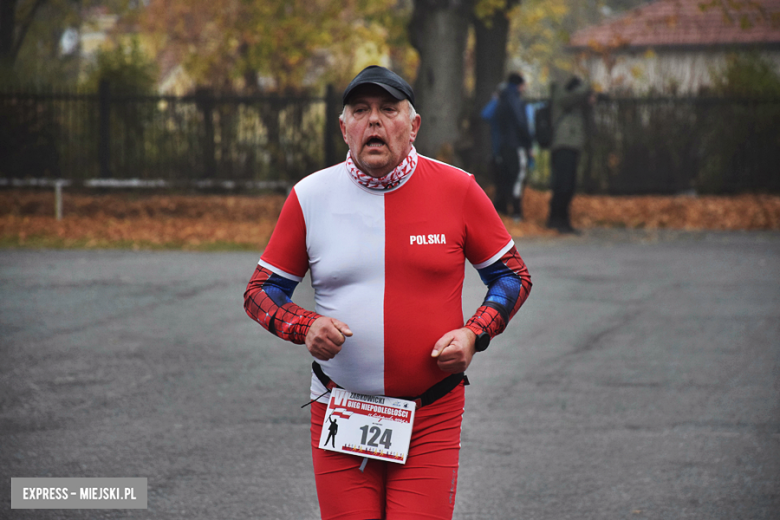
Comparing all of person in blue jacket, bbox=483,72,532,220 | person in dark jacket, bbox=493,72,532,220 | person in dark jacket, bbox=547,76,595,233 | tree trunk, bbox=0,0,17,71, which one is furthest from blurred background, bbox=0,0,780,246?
tree trunk, bbox=0,0,17,71

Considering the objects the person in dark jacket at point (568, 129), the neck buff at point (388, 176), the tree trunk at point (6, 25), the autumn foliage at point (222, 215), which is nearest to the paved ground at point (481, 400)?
the neck buff at point (388, 176)

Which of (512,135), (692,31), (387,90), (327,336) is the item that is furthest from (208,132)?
(692,31)

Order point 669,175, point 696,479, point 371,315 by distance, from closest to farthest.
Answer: point 371,315
point 696,479
point 669,175

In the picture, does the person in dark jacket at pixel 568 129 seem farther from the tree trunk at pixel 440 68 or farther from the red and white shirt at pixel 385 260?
the red and white shirt at pixel 385 260

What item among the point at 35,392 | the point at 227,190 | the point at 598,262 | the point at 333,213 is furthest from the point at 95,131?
the point at 333,213

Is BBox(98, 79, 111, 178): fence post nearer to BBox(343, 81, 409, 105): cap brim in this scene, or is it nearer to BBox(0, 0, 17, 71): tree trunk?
BBox(0, 0, 17, 71): tree trunk

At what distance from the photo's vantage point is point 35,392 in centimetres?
658

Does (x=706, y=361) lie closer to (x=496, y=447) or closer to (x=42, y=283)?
(x=496, y=447)

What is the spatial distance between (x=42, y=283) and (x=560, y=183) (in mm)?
8074

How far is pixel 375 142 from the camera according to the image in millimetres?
2934

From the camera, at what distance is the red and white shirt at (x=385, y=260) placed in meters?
2.98

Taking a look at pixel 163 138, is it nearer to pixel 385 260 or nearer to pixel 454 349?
pixel 385 260

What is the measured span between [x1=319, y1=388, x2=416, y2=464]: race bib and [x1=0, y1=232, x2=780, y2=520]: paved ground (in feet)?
5.49

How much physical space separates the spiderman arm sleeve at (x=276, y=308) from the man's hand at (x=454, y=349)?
0.38m
